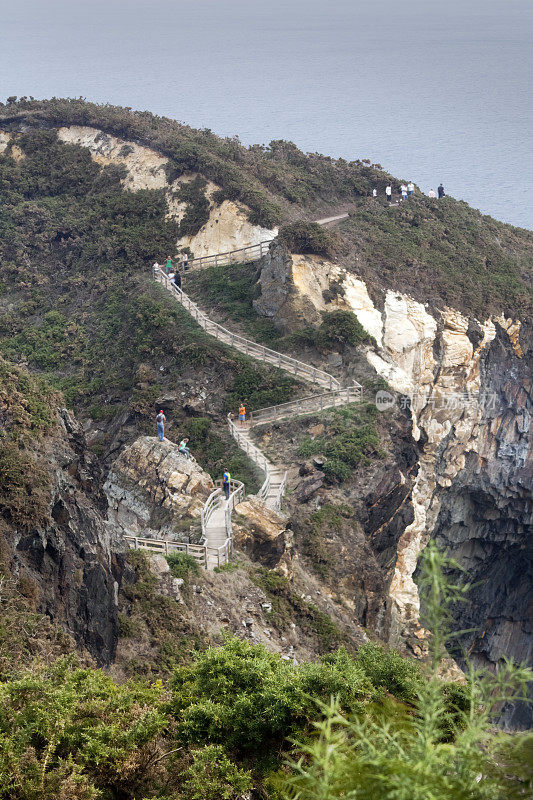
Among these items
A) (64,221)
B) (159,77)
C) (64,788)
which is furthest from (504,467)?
(159,77)

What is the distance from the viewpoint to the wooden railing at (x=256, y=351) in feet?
141

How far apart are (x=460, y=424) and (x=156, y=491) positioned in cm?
2171

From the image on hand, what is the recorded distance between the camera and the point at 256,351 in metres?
45.0

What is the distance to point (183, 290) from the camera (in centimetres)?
4997

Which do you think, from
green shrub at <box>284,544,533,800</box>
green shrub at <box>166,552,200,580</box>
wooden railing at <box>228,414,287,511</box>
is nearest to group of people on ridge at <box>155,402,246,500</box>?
wooden railing at <box>228,414,287,511</box>

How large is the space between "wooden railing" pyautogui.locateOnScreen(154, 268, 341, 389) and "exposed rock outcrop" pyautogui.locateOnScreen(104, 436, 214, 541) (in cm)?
851

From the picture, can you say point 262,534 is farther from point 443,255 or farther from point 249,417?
point 443,255

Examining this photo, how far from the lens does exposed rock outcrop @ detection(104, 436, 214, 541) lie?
1304 inches

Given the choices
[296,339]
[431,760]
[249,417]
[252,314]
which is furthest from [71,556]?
[252,314]

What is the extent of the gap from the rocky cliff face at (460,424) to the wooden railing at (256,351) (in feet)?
7.36

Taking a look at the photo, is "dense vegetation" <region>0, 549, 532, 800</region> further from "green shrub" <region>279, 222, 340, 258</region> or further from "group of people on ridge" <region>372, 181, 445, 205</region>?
"group of people on ridge" <region>372, 181, 445, 205</region>

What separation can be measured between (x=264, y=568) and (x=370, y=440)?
10.4 metres

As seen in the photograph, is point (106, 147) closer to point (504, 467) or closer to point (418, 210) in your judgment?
point (418, 210)

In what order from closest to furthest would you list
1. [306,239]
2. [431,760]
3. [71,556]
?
1. [431,760]
2. [71,556]
3. [306,239]
